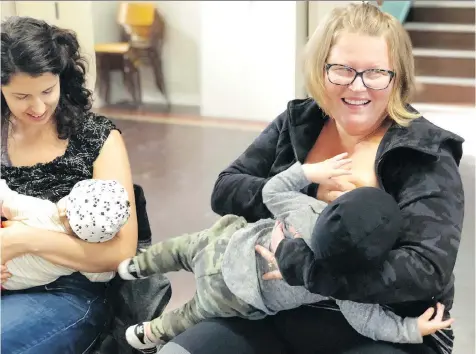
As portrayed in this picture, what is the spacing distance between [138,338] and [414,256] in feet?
2.23

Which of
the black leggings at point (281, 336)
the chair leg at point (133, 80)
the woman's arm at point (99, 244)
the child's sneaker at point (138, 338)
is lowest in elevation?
the chair leg at point (133, 80)

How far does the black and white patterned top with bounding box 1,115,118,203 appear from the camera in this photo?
158 cm

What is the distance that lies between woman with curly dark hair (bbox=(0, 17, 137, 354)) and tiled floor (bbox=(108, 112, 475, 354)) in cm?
98

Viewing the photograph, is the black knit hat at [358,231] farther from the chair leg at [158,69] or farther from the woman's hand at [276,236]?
the chair leg at [158,69]

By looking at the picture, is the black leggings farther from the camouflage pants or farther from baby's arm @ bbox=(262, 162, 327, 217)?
baby's arm @ bbox=(262, 162, 327, 217)

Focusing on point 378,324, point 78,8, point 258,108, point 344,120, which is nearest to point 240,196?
point 344,120

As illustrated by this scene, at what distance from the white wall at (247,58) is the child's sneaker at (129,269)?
14.6 ft

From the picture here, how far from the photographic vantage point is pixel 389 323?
125 centimetres

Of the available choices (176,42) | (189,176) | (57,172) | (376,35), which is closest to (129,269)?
(57,172)

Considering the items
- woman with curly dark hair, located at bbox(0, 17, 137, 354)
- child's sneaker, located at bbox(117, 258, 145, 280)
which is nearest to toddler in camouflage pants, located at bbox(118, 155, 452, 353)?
child's sneaker, located at bbox(117, 258, 145, 280)

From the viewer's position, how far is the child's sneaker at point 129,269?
1512 mm

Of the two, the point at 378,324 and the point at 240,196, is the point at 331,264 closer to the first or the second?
the point at 378,324

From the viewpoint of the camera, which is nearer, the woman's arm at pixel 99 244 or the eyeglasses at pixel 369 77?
the eyeglasses at pixel 369 77

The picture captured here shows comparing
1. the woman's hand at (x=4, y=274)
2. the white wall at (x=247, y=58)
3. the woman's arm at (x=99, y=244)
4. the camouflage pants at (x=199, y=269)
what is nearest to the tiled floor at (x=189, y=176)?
the white wall at (x=247, y=58)
